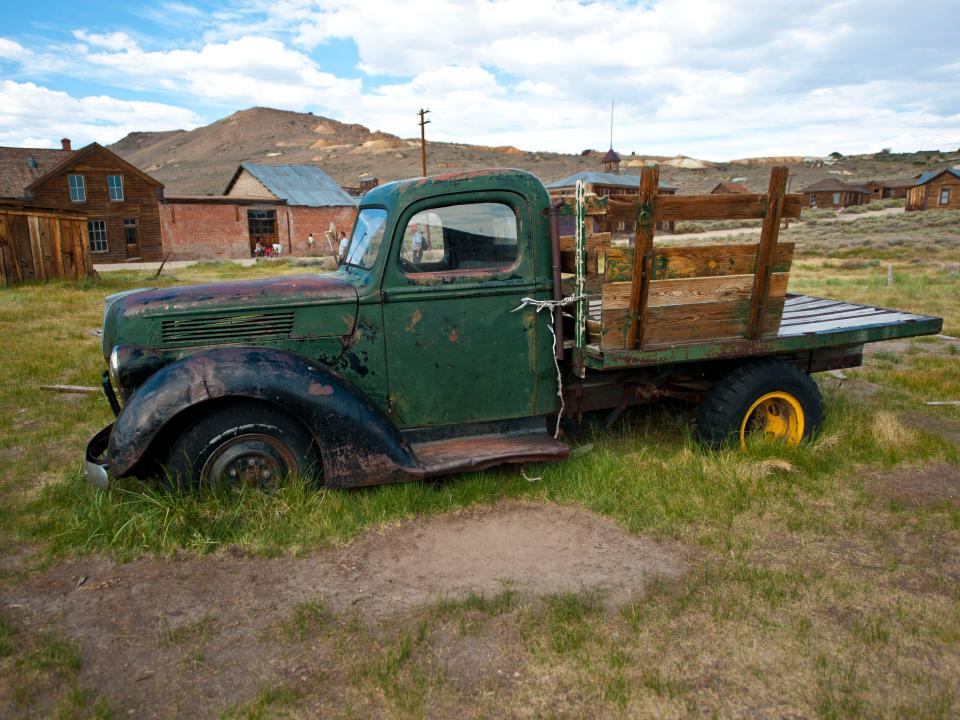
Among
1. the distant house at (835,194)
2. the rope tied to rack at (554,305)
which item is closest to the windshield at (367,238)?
the rope tied to rack at (554,305)

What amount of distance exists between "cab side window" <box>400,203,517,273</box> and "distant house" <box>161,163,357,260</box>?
31.6m

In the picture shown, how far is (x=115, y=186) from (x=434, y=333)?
35.7 metres

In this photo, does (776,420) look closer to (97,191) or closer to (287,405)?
(287,405)

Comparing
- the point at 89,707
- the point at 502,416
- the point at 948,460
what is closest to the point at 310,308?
the point at 502,416

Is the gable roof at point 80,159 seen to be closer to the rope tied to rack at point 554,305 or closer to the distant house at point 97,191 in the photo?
the distant house at point 97,191

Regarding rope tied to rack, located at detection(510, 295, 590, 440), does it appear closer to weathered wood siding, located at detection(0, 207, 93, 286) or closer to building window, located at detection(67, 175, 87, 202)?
weathered wood siding, located at detection(0, 207, 93, 286)

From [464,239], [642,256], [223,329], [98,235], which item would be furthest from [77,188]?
[642,256]

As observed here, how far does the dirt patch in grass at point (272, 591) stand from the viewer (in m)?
2.61

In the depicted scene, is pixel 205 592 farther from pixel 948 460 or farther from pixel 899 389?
pixel 899 389

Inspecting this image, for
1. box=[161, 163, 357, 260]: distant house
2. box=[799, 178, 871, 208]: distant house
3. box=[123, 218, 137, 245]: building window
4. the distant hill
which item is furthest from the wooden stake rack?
box=[799, 178, 871, 208]: distant house

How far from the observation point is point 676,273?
13.3ft

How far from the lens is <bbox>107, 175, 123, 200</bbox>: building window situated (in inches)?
1305

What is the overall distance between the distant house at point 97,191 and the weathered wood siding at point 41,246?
12.8m

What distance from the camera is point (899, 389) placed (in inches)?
254
